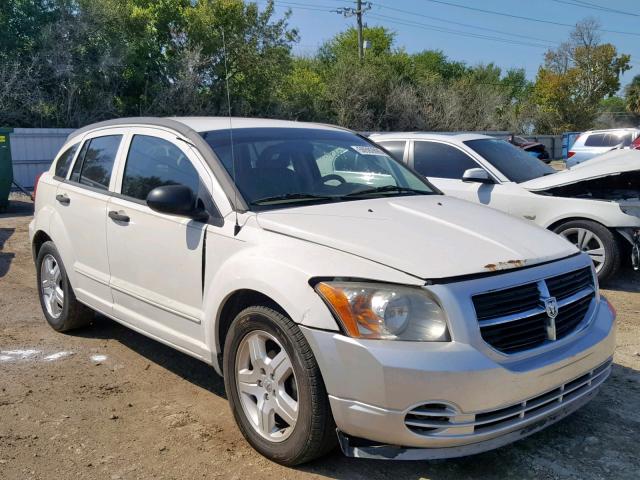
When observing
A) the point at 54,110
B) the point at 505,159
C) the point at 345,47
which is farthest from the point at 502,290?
the point at 345,47

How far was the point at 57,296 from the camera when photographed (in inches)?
210

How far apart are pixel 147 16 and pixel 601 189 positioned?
65.6 feet

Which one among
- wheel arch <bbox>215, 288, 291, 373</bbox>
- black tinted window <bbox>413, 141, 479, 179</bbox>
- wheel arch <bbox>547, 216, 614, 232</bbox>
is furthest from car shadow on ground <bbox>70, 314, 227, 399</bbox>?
wheel arch <bbox>547, 216, 614, 232</bbox>

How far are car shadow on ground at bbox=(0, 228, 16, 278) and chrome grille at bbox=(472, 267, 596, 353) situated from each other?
6.48m

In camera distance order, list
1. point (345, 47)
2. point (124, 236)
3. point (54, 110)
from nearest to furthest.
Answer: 1. point (124, 236)
2. point (54, 110)
3. point (345, 47)

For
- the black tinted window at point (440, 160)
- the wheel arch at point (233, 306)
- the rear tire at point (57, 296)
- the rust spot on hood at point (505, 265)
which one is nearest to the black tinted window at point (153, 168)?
the wheel arch at point (233, 306)

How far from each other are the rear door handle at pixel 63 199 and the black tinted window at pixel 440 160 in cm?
432

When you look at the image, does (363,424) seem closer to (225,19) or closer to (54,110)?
(54,110)

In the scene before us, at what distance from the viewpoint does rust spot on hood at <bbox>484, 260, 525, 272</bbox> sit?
9.67ft

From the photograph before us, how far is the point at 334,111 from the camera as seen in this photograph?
30156 mm

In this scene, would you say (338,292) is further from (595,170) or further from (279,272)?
(595,170)

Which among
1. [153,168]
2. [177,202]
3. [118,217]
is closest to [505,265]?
[177,202]

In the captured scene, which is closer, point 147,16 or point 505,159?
point 505,159

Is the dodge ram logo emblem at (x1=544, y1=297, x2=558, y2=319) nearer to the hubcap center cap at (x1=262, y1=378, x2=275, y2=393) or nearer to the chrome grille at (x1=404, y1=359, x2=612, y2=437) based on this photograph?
the chrome grille at (x1=404, y1=359, x2=612, y2=437)
